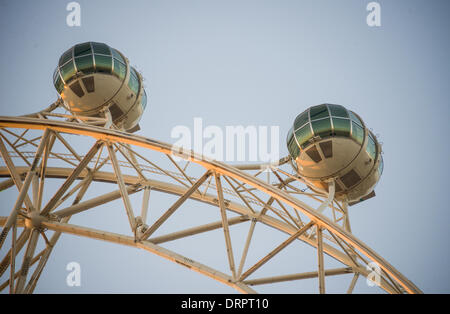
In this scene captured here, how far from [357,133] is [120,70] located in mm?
10614

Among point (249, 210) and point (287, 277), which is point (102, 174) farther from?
point (287, 277)

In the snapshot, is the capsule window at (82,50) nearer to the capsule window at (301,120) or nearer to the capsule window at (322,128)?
the capsule window at (301,120)

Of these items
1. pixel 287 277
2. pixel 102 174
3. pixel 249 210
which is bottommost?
pixel 287 277

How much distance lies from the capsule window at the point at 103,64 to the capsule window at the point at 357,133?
1068 centimetres

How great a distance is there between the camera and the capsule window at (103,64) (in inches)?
776

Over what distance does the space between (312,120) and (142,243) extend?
Answer: 891 cm

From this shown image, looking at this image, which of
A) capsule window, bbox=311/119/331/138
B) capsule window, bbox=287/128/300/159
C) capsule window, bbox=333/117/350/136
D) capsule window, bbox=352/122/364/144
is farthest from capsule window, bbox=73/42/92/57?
capsule window, bbox=352/122/364/144

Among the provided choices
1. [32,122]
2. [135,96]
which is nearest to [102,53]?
[135,96]

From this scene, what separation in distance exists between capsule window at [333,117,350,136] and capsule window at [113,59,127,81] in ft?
31.0

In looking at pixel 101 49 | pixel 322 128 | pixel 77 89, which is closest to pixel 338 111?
pixel 322 128

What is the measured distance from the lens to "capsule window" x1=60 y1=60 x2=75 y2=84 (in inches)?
780

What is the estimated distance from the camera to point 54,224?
51.4 ft

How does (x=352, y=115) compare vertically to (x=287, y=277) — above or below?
above

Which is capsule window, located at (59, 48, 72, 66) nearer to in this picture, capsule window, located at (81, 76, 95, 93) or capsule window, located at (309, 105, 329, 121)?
capsule window, located at (81, 76, 95, 93)
